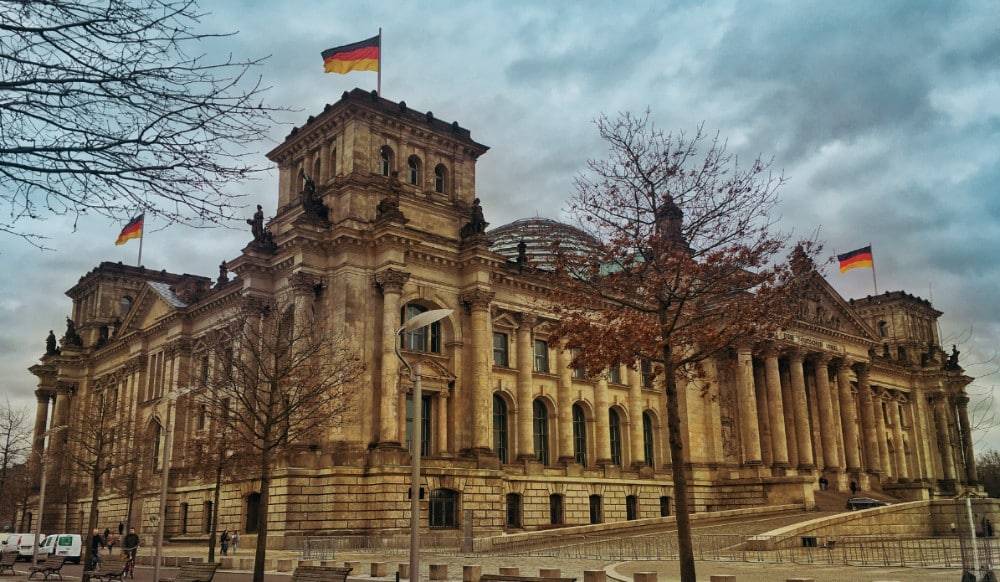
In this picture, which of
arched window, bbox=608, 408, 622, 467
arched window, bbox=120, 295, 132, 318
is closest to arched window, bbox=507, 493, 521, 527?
arched window, bbox=608, 408, 622, 467

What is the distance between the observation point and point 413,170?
52.2 m

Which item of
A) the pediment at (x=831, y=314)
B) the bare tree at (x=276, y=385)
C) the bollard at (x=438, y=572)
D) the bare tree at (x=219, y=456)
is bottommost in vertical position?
the bollard at (x=438, y=572)

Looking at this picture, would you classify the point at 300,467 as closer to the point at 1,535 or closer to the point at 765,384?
the point at 1,535

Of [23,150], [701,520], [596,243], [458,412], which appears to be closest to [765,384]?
[701,520]

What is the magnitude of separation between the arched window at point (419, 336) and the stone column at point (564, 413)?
8.12 meters

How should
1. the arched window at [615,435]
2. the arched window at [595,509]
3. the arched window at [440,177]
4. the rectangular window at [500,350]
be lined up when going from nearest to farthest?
the rectangular window at [500,350] < the arched window at [440,177] < the arched window at [595,509] < the arched window at [615,435]

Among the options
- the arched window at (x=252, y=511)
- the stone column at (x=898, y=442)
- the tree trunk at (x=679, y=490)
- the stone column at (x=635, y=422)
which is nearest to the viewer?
the tree trunk at (x=679, y=490)

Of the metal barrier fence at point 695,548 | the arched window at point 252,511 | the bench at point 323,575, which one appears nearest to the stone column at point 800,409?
the metal barrier fence at point 695,548

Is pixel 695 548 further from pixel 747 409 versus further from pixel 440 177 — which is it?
pixel 440 177

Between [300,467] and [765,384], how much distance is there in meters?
37.6

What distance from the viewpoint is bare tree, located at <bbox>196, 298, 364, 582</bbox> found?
27.9 metres

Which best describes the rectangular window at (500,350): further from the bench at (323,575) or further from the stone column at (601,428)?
the bench at (323,575)

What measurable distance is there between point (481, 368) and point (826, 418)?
105ft

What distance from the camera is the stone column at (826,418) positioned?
6508 centimetres
